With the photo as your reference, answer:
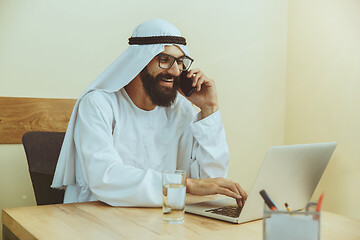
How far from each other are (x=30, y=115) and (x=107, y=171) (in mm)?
1014

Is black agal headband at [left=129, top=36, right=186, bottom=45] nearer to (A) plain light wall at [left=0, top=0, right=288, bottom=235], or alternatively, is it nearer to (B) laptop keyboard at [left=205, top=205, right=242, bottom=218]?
(A) plain light wall at [left=0, top=0, right=288, bottom=235]

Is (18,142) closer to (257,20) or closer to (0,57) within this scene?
(0,57)

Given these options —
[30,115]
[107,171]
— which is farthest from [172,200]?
[30,115]

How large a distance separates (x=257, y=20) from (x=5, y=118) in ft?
6.97

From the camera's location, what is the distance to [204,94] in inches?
85.3

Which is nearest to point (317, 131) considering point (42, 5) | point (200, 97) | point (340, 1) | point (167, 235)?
point (340, 1)

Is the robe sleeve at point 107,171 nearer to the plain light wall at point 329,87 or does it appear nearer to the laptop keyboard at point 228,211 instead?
the laptop keyboard at point 228,211

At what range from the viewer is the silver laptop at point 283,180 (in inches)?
46.5

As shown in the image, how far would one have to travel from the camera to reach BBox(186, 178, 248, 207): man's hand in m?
1.49

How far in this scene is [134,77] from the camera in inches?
80.0

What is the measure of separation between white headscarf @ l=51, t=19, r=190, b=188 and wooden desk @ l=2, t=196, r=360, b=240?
44cm

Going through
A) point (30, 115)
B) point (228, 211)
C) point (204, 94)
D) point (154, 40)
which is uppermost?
point (154, 40)

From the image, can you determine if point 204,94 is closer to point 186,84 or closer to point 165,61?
point 186,84

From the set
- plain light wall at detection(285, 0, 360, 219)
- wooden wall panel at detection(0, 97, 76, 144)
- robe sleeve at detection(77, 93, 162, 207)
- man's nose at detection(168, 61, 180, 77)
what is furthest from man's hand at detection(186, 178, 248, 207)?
plain light wall at detection(285, 0, 360, 219)
